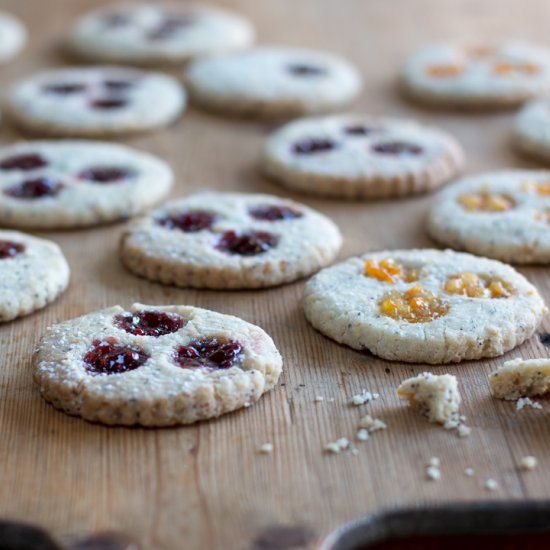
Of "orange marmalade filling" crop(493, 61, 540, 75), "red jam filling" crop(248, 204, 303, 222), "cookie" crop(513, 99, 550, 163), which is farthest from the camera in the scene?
"orange marmalade filling" crop(493, 61, 540, 75)

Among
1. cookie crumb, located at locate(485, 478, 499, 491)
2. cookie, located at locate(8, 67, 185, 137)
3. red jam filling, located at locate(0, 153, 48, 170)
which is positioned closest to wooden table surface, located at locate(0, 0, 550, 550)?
cookie crumb, located at locate(485, 478, 499, 491)

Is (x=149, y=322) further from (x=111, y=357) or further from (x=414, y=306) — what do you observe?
(x=414, y=306)

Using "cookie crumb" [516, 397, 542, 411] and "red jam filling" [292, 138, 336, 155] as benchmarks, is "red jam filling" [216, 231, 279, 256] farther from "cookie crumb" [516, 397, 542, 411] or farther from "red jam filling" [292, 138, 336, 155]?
"cookie crumb" [516, 397, 542, 411]

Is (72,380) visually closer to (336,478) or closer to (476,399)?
(336,478)

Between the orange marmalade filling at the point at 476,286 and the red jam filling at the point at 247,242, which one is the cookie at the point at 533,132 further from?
the red jam filling at the point at 247,242

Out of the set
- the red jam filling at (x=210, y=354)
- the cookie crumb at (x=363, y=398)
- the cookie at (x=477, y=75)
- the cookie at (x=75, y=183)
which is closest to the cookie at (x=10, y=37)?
the cookie at (x=75, y=183)

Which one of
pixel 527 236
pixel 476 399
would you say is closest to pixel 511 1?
pixel 527 236
